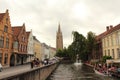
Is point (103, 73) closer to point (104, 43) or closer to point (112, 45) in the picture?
point (112, 45)

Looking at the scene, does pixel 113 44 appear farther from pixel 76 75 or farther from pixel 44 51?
pixel 44 51

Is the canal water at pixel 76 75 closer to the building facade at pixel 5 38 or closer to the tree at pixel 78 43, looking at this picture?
the building facade at pixel 5 38

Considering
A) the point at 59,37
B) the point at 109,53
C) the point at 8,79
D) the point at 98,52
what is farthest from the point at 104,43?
the point at 59,37

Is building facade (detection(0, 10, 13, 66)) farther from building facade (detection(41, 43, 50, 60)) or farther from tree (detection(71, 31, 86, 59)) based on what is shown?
building facade (detection(41, 43, 50, 60))

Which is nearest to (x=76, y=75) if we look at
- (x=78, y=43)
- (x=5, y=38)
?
(x=5, y=38)

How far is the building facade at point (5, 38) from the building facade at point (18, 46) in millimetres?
3433

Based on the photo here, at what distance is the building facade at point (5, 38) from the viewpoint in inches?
1549

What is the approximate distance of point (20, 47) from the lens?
174ft

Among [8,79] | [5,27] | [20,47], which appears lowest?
[8,79]

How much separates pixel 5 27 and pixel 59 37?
143m

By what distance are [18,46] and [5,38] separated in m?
9.78

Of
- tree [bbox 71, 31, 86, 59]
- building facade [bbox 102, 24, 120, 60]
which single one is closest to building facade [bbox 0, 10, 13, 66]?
building facade [bbox 102, 24, 120, 60]

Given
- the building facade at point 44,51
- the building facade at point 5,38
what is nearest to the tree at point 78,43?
the building facade at point 44,51

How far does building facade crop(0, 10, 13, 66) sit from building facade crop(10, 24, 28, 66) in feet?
11.3
